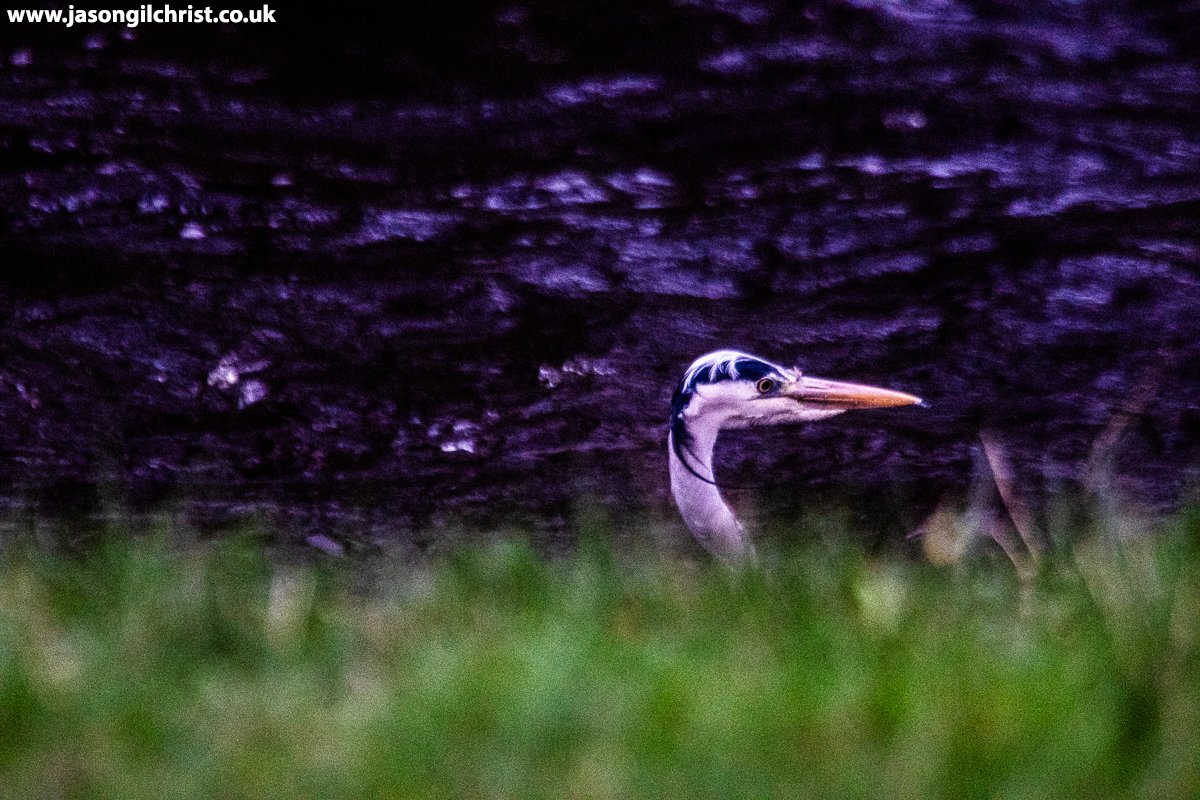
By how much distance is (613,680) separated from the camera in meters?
2.39

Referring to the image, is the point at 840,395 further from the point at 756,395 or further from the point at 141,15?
the point at 141,15

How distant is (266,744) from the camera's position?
87.8 inches

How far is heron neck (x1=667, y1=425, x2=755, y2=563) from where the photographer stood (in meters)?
3.31

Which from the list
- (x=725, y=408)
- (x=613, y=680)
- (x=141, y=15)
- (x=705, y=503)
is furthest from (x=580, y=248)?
(x=613, y=680)

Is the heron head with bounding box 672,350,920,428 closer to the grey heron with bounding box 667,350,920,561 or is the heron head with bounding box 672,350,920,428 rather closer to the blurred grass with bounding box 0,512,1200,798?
the grey heron with bounding box 667,350,920,561

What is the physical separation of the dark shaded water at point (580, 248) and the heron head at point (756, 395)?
0.63 ft

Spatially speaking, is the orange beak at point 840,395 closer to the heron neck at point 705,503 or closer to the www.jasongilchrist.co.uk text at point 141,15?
the heron neck at point 705,503

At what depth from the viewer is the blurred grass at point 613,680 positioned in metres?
2.11

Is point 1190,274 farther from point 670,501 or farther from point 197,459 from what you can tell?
point 197,459

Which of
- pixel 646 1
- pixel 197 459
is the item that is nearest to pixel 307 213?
pixel 197 459

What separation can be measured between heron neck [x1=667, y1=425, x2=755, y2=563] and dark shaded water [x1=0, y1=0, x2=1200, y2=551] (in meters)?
0.18

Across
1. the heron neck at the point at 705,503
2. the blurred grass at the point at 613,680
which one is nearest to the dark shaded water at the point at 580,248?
the heron neck at the point at 705,503

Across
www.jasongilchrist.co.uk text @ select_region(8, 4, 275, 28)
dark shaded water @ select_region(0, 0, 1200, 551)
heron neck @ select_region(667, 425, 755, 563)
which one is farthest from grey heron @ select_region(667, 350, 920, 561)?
www.jasongilchrist.co.uk text @ select_region(8, 4, 275, 28)

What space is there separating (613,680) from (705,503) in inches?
38.6
